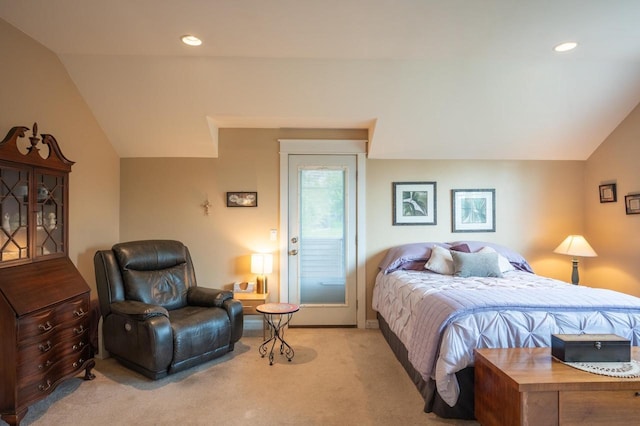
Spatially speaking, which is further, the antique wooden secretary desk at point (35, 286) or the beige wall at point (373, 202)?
the beige wall at point (373, 202)

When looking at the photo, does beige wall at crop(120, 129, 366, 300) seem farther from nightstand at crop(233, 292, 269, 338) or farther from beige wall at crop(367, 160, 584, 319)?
beige wall at crop(367, 160, 584, 319)

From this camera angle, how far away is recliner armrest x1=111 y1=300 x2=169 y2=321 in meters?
2.78

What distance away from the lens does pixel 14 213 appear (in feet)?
7.89

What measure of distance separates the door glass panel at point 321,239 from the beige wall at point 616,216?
3025 mm

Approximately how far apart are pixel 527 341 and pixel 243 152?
10.8ft

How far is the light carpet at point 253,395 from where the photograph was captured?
7.47 feet

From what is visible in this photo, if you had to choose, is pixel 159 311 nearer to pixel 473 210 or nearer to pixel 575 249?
pixel 473 210

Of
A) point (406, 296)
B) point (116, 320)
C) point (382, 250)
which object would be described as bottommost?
point (116, 320)

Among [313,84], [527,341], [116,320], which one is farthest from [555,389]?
[116,320]

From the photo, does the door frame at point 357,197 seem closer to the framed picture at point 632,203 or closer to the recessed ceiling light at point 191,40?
the recessed ceiling light at point 191,40

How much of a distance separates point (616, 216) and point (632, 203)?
25 cm

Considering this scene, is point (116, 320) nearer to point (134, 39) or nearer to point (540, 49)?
point (134, 39)

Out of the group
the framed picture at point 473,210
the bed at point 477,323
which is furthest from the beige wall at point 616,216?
the bed at point 477,323

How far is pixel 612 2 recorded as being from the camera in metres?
2.22
